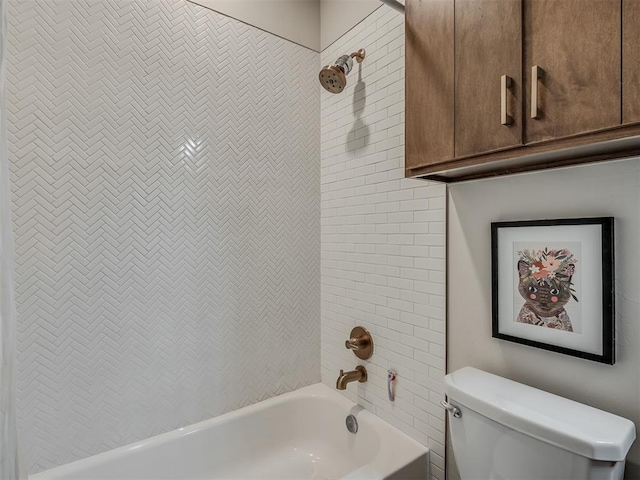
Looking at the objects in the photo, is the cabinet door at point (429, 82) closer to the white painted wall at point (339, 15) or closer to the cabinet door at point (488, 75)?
the cabinet door at point (488, 75)

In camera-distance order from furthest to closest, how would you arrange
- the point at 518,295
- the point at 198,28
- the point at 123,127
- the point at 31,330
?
the point at 198,28
the point at 123,127
the point at 31,330
the point at 518,295

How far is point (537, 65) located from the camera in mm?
887

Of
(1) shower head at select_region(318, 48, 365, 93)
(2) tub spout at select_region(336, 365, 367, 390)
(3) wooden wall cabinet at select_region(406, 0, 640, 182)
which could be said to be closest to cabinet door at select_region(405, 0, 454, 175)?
(3) wooden wall cabinet at select_region(406, 0, 640, 182)

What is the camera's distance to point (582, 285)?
1.02 m

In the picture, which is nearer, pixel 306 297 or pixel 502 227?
pixel 502 227

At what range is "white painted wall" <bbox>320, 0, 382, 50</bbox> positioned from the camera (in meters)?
1.79

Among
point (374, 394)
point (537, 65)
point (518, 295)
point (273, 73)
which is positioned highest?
point (273, 73)

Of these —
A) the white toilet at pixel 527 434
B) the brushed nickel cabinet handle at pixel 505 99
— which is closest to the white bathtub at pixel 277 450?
the white toilet at pixel 527 434

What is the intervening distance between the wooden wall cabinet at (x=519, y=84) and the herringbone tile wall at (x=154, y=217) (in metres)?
0.94

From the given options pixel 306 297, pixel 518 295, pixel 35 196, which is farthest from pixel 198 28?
pixel 518 295

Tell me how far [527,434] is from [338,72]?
1.59 m

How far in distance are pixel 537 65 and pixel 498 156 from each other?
0.23 meters

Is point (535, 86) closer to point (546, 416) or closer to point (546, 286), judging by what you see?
point (546, 286)

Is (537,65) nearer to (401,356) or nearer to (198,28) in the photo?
(401,356)
